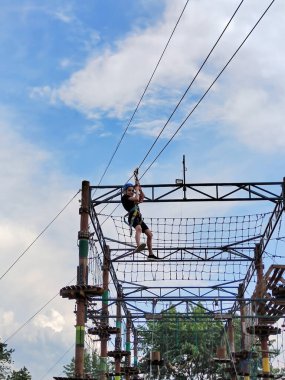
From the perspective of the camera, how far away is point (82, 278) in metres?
15.3

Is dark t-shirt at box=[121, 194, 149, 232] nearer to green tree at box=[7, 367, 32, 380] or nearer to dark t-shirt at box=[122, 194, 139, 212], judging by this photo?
dark t-shirt at box=[122, 194, 139, 212]

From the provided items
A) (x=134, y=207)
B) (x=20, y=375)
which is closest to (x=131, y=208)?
(x=134, y=207)

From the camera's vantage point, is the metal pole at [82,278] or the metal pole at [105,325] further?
the metal pole at [105,325]

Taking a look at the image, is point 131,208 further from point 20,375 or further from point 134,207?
point 20,375

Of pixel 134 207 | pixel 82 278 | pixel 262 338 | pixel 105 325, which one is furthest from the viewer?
pixel 105 325

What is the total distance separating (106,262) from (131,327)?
29.0ft

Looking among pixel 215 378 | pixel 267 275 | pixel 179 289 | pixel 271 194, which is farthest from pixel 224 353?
pixel 215 378

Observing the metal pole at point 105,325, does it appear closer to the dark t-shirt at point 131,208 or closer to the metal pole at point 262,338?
the metal pole at point 262,338

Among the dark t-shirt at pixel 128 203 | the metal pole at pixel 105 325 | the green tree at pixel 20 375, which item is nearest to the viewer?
the dark t-shirt at pixel 128 203

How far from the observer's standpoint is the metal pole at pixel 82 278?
14927 millimetres

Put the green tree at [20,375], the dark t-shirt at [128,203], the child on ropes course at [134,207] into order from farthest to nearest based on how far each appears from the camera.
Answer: the green tree at [20,375]
the dark t-shirt at [128,203]
the child on ropes course at [134,207]

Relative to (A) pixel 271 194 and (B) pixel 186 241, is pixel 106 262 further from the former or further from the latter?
(A) pixel 271 194

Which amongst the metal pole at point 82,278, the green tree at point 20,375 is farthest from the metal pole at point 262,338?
the green tree at point 20,375

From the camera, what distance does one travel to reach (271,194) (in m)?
16.6
